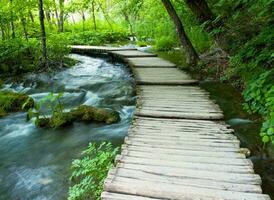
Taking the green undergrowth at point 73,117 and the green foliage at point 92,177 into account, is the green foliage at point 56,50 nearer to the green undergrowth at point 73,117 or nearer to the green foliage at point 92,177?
the green undergrowth at point 73,117

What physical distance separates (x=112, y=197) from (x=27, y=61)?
10500 mm

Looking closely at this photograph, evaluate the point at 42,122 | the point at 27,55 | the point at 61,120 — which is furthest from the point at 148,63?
the point at 42,122

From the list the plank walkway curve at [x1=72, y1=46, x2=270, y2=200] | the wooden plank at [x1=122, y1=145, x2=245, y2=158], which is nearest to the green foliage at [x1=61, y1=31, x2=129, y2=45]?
the plank walkway curve at [x1=72, y1=46, x2=270, y2=200]

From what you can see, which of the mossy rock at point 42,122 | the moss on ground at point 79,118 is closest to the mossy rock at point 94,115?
the moss on ground at point 79,118

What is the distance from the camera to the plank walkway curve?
10.5 feet

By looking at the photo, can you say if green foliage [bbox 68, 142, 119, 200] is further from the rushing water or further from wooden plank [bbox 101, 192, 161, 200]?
wooden plank [bbox 101, 192, 161, 200]

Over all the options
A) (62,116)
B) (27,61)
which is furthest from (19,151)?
(27,61)

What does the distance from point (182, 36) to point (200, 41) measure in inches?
79.2

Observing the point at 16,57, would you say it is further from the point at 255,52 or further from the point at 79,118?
the point at 255,52

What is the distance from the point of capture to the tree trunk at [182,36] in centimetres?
986

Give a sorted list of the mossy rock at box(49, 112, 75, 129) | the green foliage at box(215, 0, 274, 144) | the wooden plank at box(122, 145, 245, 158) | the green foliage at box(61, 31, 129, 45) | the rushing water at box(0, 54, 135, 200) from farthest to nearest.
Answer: the green foliage at box(61, 31, 129, 45)
the mossy rock at box(49, 112, 75, 129)
the rushing water at box(0, 54, 135, 200)
the green foliage at box(215, 0, 274, 144)
the wooden plank at box(122, 145, 245, 158)

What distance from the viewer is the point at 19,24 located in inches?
546

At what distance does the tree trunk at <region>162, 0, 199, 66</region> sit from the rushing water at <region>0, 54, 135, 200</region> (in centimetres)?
221

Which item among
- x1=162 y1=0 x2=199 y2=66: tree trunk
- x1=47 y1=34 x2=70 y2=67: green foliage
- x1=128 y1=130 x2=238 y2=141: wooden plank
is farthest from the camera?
x1=47 y1=34 x2=70 y2=67: green foliage
